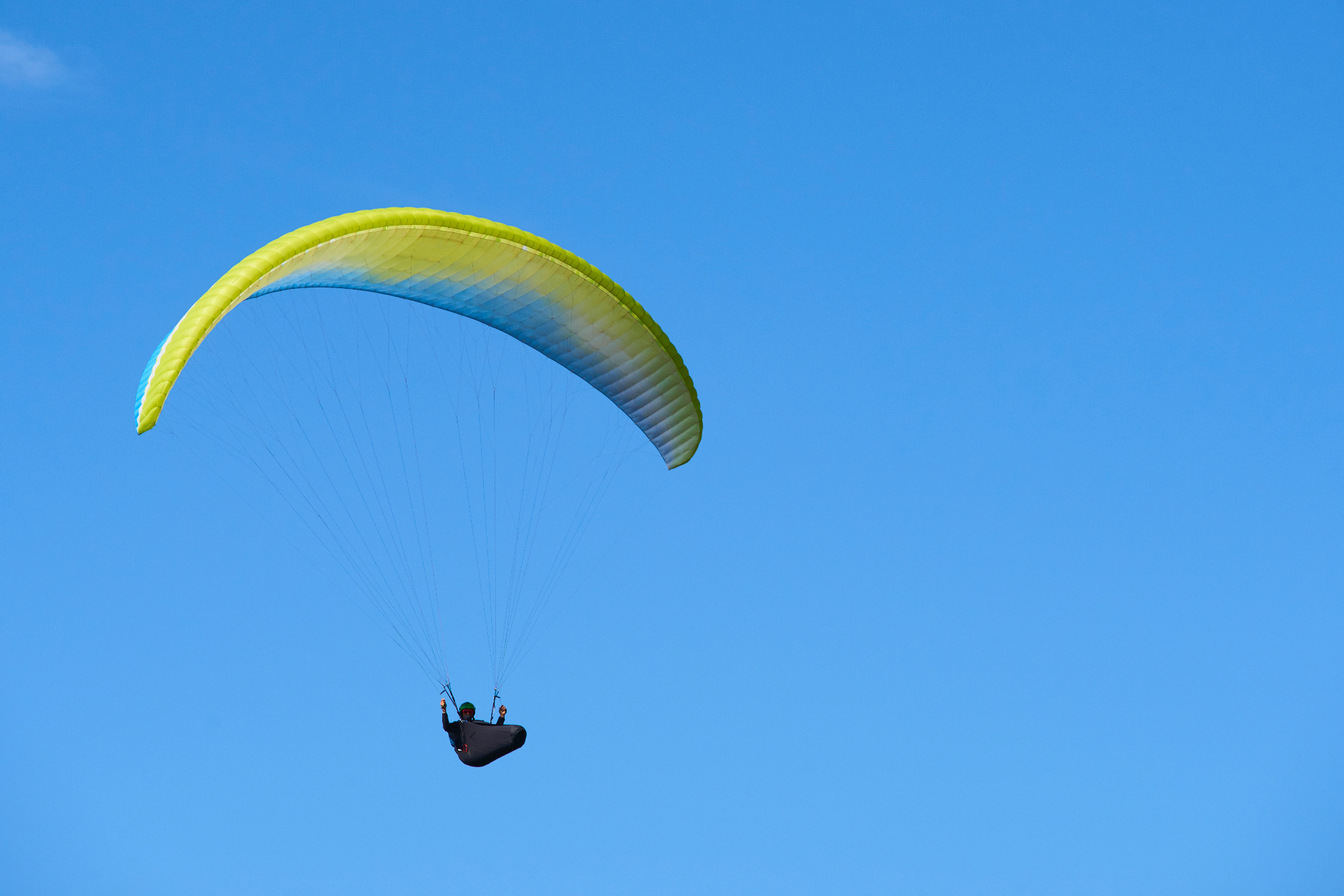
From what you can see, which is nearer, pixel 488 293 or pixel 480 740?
pixel 480 740

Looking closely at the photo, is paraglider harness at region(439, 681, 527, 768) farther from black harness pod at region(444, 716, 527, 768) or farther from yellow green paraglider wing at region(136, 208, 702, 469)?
yellow green paraglider wing at region(136, 208, 702, 469)

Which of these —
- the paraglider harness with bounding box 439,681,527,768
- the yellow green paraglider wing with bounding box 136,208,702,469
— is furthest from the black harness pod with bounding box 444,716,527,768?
the yellow green paraglider wing with bounding box 136,208,702,469

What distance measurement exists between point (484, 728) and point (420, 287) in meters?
6.63

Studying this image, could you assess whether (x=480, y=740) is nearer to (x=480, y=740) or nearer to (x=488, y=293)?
(x=480, y=740)

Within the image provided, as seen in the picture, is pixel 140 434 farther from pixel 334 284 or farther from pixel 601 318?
pixel 601 318

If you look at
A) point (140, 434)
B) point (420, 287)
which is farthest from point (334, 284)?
point (140, 434)

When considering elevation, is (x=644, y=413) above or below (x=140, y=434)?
above

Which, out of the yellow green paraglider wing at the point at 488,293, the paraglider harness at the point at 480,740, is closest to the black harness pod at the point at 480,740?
the paraglider harness at the point at 480,740

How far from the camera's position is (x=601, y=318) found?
107 feet

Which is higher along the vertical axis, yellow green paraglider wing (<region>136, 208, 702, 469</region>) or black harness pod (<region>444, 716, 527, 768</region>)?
yellow green paraglider wing (<region>136, 208, 702, 469</region>)

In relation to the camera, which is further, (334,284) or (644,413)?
(644,413)

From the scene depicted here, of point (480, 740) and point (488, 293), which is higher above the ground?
point (488, 293)

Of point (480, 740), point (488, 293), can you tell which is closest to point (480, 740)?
point (480, 740)

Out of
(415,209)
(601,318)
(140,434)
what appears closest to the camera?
(140,434)
